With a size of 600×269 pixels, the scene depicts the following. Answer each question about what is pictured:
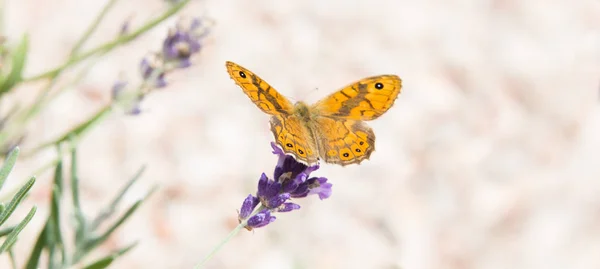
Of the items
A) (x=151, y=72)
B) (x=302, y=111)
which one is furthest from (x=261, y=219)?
(x=151, y=72)

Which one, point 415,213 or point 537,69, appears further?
point 537,69

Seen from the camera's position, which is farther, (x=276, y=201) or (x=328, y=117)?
(x=328, y=117)

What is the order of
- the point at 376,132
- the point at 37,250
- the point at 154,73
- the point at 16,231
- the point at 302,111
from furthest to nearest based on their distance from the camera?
the point at 376,132 → the point at 154,73 → the point at 37,250 → the point at 302,111 → the point at 16,231

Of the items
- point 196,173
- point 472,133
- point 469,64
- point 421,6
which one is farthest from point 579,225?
point 196,173

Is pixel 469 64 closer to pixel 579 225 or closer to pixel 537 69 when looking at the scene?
pixel 537 69

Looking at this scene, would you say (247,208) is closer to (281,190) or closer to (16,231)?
(281,190)

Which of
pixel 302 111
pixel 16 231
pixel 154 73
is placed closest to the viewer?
pixel 16 231
